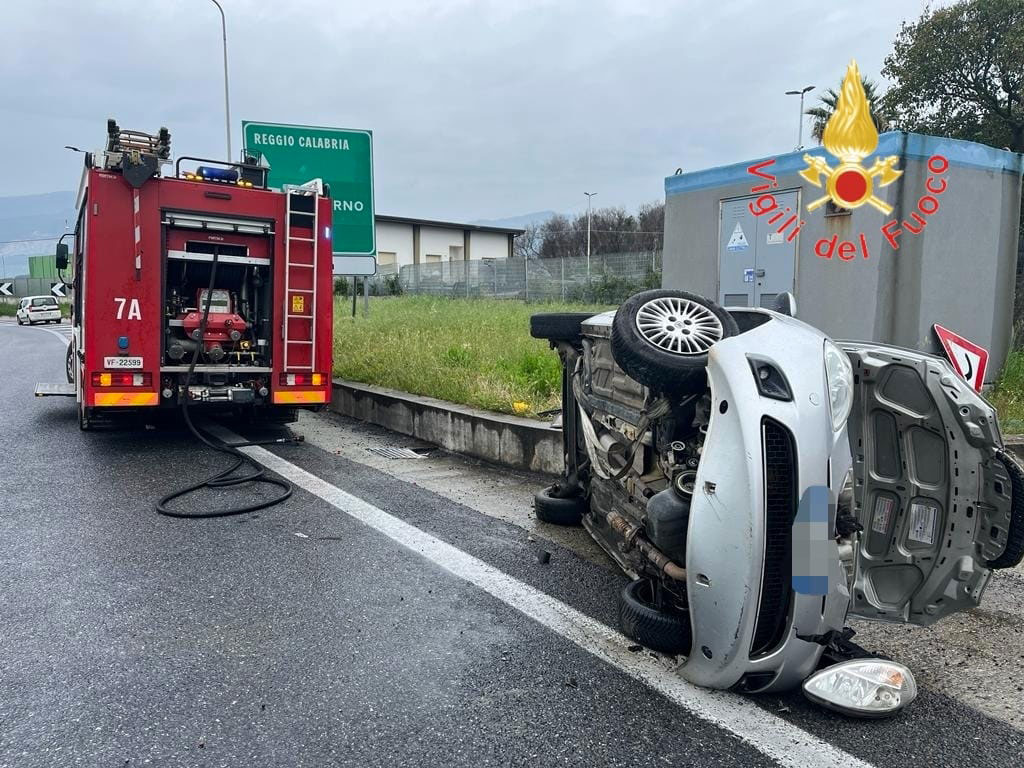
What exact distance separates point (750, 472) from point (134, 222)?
21.4 feet

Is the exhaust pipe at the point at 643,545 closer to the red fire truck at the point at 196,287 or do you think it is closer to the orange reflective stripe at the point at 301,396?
the orange reflective stripe at the point at 301,396

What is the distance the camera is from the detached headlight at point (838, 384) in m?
2.66

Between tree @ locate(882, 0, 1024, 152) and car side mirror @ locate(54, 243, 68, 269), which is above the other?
tree @ locate(882, 0, 1024, 152)

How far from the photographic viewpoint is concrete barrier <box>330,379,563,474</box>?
6.48 meters

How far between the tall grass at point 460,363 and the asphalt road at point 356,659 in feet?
7.29

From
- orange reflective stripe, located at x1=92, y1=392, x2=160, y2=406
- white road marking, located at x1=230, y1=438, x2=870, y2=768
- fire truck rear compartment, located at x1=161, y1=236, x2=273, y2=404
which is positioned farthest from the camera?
fire truck rear compartment, located at x1=161, y1=236, x2=273, y2=404

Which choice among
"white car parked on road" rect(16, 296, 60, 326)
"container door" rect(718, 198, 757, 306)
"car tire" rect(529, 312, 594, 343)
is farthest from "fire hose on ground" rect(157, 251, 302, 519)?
"white car parked on road" rect(16, 296, 60, 326)

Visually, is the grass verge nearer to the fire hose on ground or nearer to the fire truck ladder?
the fire hose on ground

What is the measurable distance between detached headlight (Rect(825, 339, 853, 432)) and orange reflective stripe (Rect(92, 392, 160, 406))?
20.7 feet

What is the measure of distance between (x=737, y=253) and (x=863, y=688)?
6.69m

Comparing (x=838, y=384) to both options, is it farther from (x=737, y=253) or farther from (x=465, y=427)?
(x=737, y=253)

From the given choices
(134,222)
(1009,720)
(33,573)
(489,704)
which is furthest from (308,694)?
(134,222)

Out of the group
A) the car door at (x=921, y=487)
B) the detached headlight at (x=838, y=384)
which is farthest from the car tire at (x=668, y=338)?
the car door at (x=921, y=487)

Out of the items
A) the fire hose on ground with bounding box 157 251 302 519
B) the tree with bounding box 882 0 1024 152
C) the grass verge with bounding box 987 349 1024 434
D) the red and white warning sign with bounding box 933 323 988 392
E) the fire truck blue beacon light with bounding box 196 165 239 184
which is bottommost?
the fire hose on ground with bounding box 157 251 302 519
